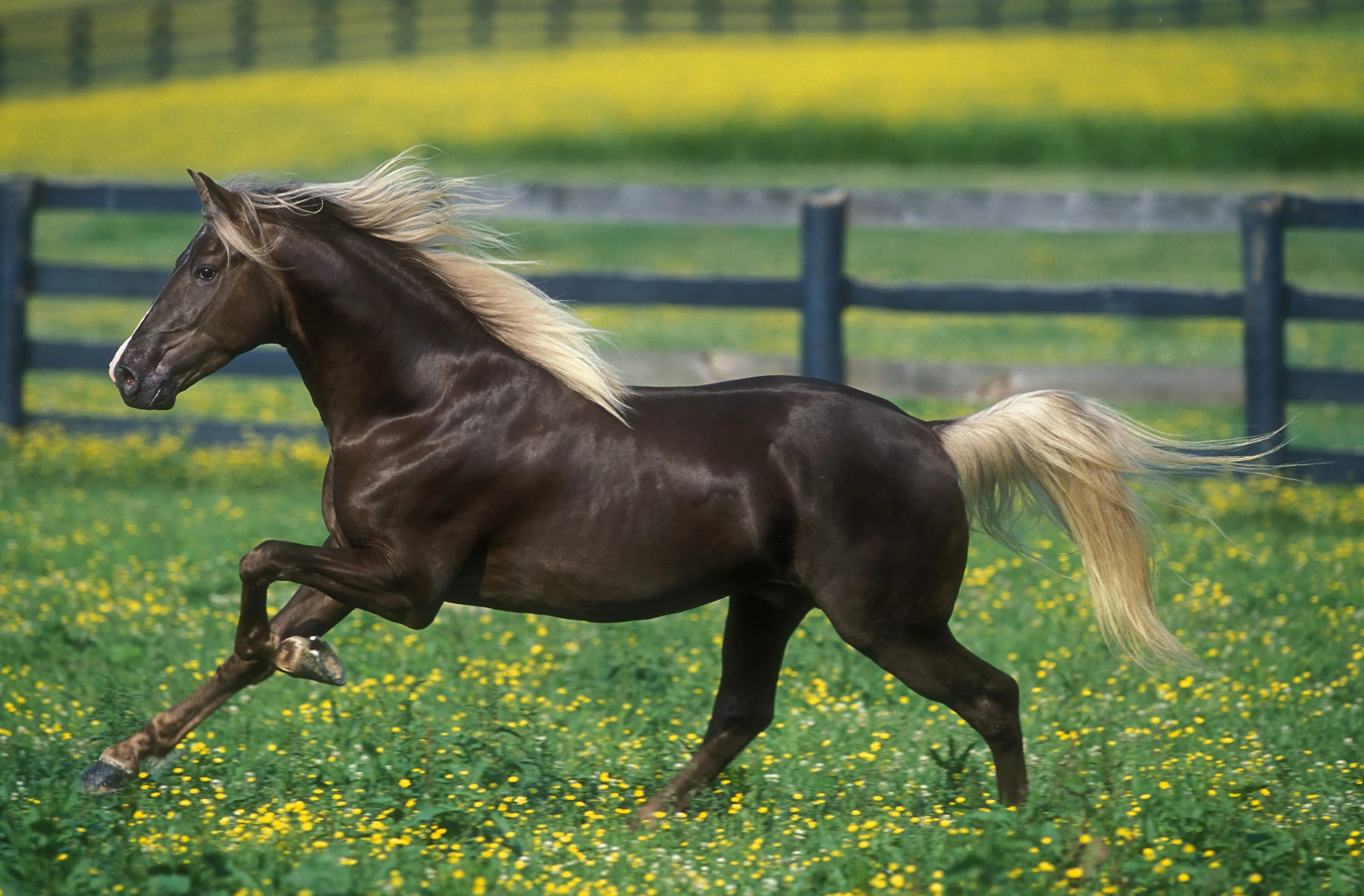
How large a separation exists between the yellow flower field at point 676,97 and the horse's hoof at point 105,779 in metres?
22.8

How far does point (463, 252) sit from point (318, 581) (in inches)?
49.2

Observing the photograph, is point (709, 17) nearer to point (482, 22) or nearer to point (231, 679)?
point (482, 22)

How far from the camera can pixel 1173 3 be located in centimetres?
3988

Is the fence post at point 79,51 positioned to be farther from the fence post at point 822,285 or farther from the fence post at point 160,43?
the fence post at point 822,285

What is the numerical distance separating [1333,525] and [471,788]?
6.22m

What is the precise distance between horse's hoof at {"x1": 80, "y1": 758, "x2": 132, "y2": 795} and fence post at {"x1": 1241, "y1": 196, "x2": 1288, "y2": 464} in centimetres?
736

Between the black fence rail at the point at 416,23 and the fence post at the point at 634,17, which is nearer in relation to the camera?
the black fence rail at the point at 416,23

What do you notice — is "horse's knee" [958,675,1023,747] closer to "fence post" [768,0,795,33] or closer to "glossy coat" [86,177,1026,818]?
"glossy coat" [86,177,1026,818]

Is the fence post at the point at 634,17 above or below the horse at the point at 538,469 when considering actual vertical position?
above

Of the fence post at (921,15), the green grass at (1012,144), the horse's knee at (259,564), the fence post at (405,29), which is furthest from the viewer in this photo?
the fence post at (921,15)

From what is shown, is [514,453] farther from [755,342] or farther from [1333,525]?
[755,342]

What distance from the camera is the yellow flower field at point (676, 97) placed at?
1150 inches

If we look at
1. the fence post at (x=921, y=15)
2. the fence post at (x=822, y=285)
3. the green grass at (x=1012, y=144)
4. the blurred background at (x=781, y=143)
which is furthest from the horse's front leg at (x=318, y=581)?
the fence post at (x=921, y=15)

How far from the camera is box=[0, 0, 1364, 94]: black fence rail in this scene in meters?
38.5
